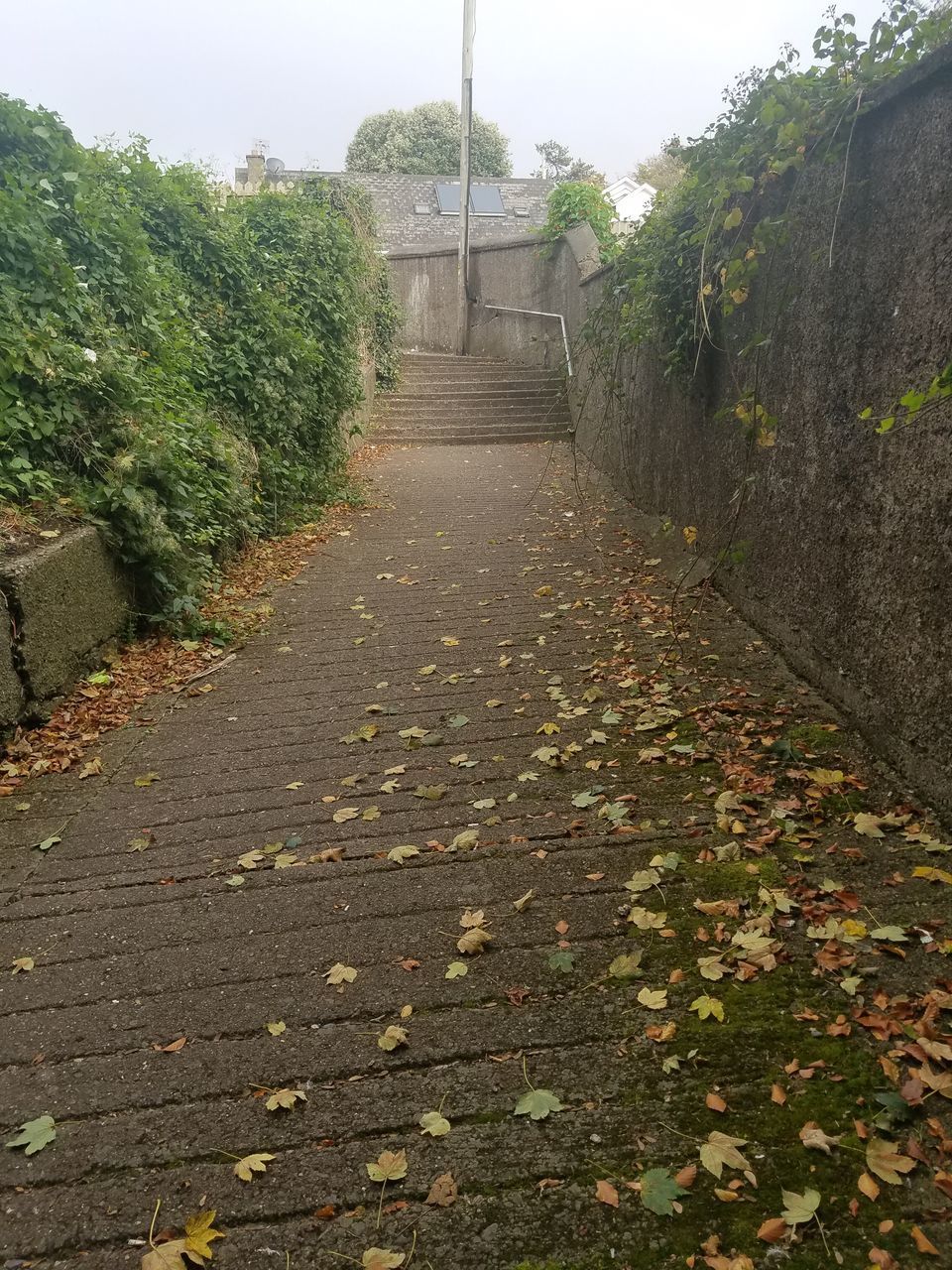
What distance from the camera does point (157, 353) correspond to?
6.10 metres

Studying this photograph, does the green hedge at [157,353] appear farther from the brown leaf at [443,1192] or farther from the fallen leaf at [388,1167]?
the brown leaf at [443,1192]

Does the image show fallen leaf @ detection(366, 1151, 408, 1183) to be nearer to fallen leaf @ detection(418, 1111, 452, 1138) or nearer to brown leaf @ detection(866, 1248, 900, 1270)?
fallen leaf @ detection(418, 1111, 452, 1138)

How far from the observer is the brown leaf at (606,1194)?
1.81 m

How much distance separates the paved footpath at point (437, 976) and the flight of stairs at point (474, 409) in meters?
9.21

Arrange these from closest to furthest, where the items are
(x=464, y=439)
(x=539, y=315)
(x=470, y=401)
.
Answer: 1. (x=464, y=439)
2. (x=470, y=401)
3. (x=539, y=315)

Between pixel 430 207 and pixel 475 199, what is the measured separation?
2262 millimetres

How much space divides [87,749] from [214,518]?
2.65 metres

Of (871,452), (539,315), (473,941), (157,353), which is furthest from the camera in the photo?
(539,315)

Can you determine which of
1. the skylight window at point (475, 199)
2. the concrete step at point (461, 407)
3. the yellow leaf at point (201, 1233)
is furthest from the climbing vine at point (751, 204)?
the skylight window at point (475, 199)

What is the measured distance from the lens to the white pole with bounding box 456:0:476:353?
16.6 meters

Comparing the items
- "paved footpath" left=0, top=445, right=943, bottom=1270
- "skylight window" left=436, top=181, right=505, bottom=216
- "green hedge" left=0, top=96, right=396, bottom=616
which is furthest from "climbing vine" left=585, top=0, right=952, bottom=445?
"skylight window" left=436, top=181, right=505, bottom=216

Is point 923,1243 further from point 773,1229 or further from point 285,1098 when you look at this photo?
point 285,1098

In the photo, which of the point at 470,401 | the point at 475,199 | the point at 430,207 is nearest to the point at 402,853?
the point at 470,401

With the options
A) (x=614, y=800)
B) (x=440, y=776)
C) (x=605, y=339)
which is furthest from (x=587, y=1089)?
(x=605, y=339)
